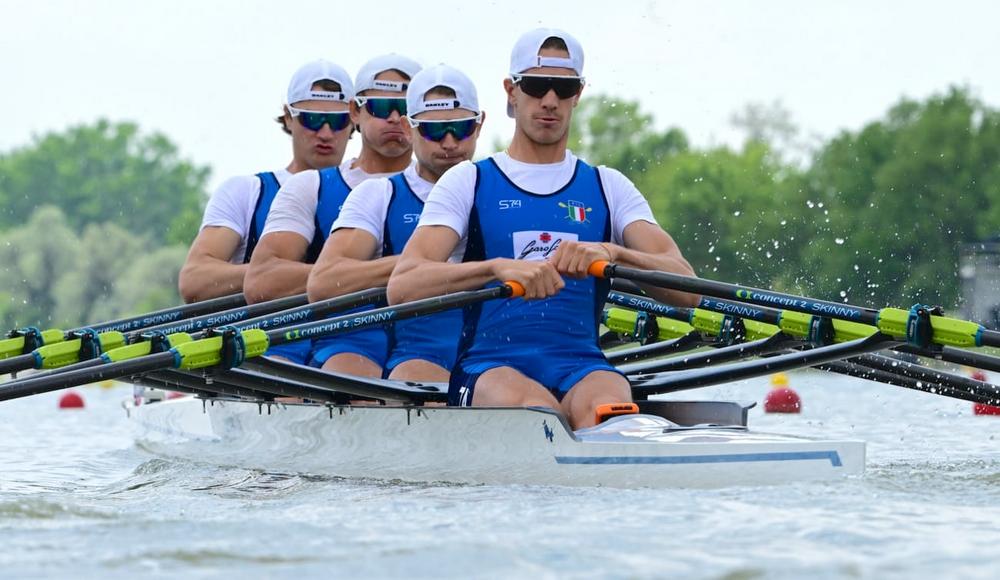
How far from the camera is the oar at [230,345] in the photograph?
6.59 m

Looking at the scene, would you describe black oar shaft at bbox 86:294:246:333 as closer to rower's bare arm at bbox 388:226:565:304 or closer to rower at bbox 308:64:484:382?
rower at bbox 308:64:484:382

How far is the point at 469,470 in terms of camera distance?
21.4ft

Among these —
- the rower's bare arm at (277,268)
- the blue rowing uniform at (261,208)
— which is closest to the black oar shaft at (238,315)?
the rower's bare arm at (277,268)

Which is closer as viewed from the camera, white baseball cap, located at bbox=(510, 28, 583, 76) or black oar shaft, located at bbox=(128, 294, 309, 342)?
white baseball cap, located at bbox=(510, 28, 583, 76)

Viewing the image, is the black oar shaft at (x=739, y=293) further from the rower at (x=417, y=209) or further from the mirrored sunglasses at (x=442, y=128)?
the mirrored sunglasses at (x=442, y=128)

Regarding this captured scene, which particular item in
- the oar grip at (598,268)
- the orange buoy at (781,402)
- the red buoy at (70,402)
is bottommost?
the orange buoy at (781,402)

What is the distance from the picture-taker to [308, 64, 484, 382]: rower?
776 cm

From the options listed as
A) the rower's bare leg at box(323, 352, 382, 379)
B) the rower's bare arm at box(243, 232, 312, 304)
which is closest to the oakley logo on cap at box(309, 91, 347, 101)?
the rower's bare arm at box(243, 232, 312, 304)

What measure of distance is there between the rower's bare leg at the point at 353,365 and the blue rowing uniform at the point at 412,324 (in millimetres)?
160

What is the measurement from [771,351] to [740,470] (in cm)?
262

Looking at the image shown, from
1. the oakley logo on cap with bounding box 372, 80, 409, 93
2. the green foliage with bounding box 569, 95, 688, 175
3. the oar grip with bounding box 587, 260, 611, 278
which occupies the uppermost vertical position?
the green foliage with bounding box 569, 95, 688, 175

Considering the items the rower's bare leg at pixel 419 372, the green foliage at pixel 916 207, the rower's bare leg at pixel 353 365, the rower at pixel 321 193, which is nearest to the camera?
the rower's bare leg at pixel 419 372

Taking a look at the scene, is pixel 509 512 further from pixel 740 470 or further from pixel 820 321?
pixel 820 321

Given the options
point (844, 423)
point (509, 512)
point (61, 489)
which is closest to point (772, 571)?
point (509, 512)
